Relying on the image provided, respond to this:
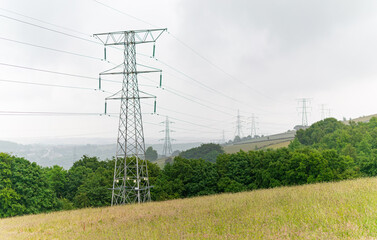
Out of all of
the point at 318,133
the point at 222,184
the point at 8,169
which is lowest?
the point at 222,184

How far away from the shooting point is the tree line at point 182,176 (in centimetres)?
5022

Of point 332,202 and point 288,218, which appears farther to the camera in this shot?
point 332,202

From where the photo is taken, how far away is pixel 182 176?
63.5 meters

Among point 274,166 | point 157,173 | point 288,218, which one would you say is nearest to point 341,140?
point 274,166

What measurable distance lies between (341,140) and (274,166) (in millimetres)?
46621

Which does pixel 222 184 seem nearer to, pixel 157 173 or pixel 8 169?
pixel 157 173

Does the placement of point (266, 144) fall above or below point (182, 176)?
above

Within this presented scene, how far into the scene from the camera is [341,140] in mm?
94562

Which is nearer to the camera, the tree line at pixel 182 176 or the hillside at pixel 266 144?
the tree line at pixel 182 176

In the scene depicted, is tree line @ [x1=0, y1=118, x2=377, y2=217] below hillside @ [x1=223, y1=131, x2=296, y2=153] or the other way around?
below

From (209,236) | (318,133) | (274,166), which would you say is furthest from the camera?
(318,133)

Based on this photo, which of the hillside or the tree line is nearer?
the tree line

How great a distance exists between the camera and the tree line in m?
50.2

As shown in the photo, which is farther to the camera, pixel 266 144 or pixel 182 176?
pixel 266 144
